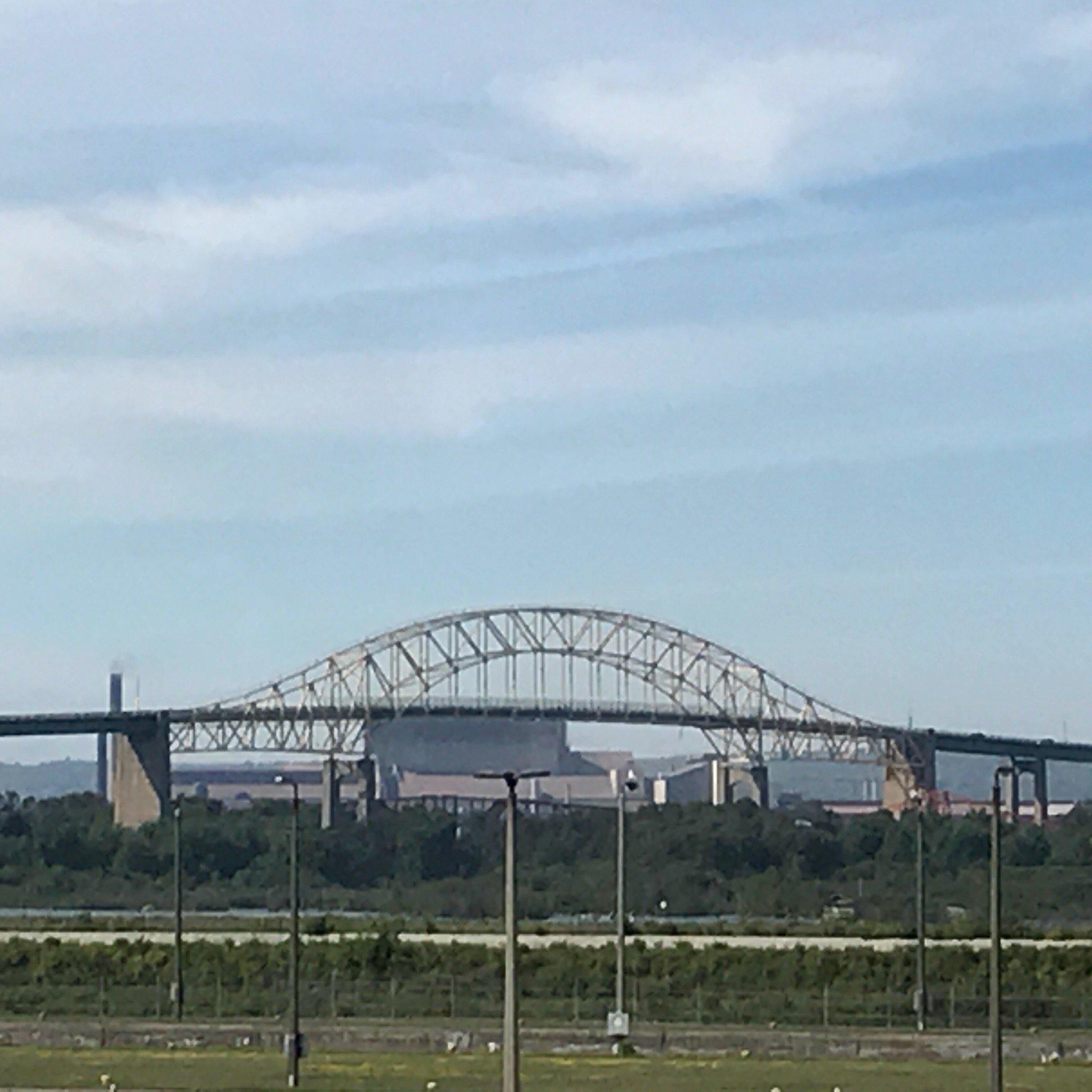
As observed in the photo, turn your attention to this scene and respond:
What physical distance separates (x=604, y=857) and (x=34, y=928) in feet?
205

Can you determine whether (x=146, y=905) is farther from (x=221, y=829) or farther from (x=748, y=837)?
(x=748, y=837)

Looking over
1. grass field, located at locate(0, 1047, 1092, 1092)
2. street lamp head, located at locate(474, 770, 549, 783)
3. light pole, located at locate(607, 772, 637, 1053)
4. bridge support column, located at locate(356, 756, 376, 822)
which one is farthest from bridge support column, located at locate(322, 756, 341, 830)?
street lamp head, located at locate(474, 770, 549, 783)

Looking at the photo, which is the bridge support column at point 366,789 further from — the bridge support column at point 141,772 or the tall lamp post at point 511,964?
the tall lamp post at point 511,964

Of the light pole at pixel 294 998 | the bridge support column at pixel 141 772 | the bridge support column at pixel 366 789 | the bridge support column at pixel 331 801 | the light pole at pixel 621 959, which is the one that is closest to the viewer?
the light pole at pixel 294 998

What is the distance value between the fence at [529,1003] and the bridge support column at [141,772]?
323 feet

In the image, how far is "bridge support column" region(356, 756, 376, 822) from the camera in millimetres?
178625

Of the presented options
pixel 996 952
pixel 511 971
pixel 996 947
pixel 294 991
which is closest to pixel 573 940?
pixel 294 991

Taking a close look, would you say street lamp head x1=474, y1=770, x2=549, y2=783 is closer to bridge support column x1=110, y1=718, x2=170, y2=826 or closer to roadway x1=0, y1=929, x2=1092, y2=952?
roadway x1=0, y1=929, x2=1092, y2=952

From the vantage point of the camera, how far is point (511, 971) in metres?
39.2

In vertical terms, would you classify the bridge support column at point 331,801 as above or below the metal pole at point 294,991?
above

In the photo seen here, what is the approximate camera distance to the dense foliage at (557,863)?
142 metres

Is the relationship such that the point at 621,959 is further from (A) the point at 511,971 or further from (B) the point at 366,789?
(B) the point at 366,789

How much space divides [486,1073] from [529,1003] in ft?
69.8

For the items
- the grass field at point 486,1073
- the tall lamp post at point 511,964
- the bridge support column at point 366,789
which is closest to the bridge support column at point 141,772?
the bridge support column at point 366,789
